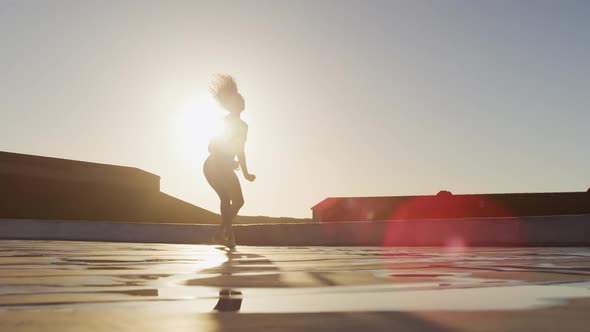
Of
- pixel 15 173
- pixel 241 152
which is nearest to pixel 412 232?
pixel 241 152

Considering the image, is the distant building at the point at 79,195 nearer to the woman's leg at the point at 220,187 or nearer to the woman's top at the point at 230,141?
the woman's leg at the point at 220,187

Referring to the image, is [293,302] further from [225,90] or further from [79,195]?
[79,195]

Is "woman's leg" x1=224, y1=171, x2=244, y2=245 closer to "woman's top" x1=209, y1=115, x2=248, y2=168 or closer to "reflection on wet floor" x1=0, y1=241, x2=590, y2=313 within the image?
"woman's top" x1=209, y1=115, x2=248, y2=168

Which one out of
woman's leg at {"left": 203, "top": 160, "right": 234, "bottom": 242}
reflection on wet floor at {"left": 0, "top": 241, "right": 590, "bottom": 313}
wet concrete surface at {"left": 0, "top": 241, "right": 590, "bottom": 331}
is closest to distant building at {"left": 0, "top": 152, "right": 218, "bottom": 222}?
woman's leg at {"left": 203, "top": 160, "right": 234, "bottom": 242}

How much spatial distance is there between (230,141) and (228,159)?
0.85 feet

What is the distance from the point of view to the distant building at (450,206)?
78.2m

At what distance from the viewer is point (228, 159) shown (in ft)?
34.7

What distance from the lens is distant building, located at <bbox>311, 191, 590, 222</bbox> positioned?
78.2 metres

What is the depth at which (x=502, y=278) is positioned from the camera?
149 inches

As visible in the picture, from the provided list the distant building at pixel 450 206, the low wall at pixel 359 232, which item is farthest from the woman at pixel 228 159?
the distant building at pixel 450 206

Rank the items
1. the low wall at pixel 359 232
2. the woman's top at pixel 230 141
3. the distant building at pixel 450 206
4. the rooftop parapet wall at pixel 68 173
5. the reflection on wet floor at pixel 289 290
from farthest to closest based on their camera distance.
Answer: the distant building at pixel 450 206
the rooftop parapet wall at pixel 68 173
the low wall at pixel 359 232
the woman's top at pixel 230 141
the reflection on wet floor at pixel 289 290

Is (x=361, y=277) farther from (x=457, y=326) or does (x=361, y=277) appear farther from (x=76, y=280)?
(x=457, y=326)

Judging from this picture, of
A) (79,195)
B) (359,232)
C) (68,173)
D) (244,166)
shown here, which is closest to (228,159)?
(244,166)

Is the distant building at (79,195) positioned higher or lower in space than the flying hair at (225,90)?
higher
